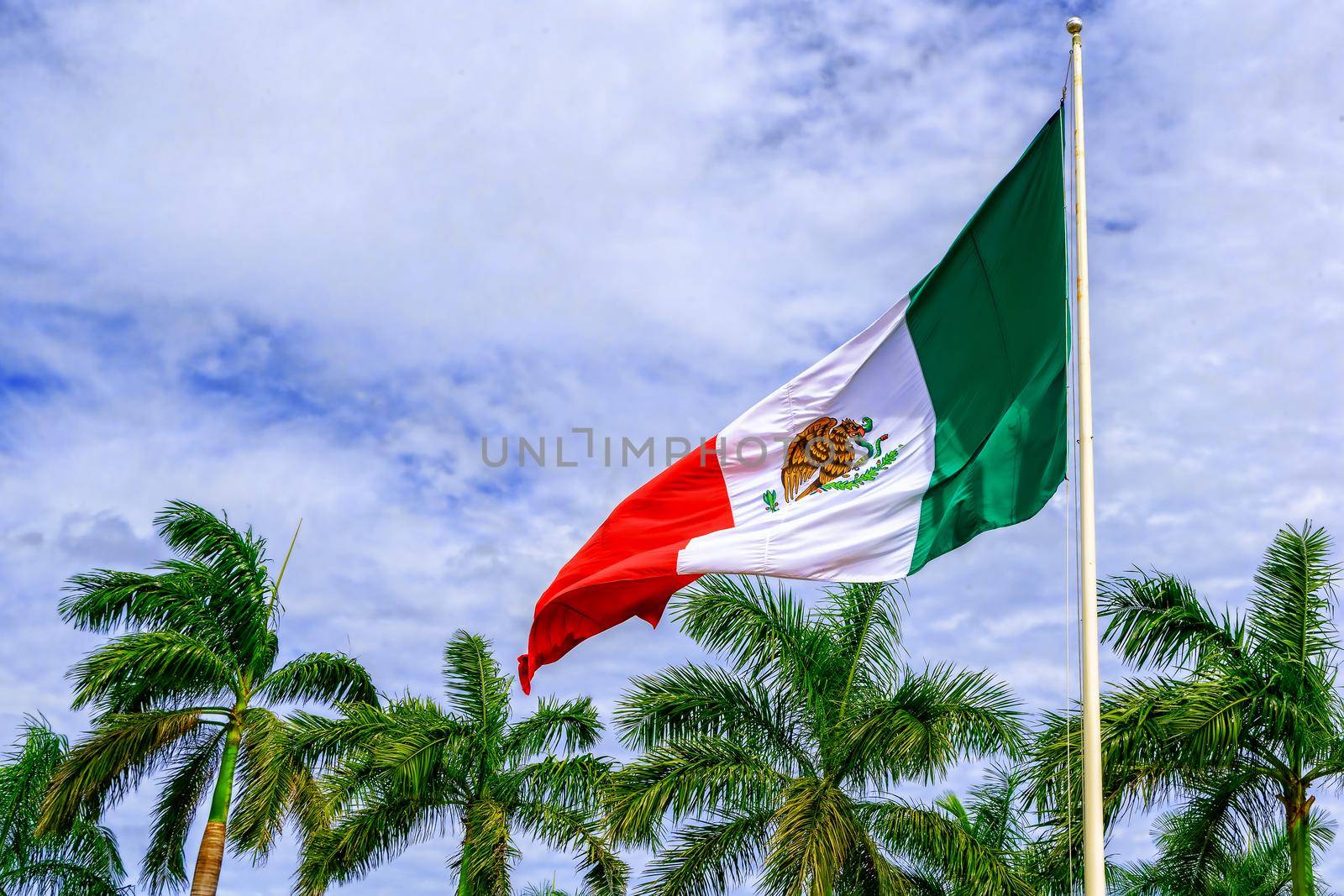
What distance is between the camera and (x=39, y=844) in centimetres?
2506

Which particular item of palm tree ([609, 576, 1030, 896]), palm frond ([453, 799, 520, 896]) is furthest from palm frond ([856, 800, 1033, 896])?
palm frond ([453, 799, 520, 896])

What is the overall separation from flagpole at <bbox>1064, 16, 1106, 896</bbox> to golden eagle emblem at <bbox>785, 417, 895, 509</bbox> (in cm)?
214

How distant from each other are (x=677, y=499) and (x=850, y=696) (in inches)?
282

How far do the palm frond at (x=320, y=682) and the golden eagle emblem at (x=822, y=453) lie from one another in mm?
15206

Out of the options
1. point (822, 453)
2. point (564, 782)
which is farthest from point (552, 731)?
point (822, 453)

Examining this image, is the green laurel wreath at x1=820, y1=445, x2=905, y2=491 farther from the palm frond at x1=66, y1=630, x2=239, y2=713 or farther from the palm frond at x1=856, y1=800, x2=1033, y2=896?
the palm frond at x1=66, y1=630, x2=239, y2=713

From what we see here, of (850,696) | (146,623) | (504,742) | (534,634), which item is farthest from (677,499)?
(146,623)

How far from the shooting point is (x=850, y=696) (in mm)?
17891

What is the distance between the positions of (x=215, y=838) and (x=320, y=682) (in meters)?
3.24

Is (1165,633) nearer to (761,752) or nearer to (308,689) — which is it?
(761,752)

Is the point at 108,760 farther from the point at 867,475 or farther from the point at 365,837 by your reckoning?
the point at 867,475

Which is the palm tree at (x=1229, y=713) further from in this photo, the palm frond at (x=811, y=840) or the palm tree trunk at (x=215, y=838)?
the palm tree trunk at (x=215, y=838)

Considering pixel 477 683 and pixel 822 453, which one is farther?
pixel 477 683

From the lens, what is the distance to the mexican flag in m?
10.2
